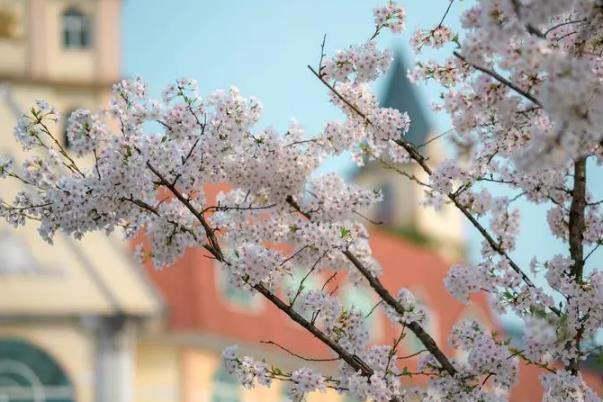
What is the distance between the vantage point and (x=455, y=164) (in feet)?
14.9

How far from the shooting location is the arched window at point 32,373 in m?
16.0

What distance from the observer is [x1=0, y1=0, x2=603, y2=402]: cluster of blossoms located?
413cm

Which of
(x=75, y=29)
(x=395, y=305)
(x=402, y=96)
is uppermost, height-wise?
(x=402, y=96)

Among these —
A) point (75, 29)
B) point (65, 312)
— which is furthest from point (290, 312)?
point (75, 29)

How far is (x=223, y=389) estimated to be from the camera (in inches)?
697

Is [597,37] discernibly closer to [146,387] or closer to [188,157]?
[188,157]

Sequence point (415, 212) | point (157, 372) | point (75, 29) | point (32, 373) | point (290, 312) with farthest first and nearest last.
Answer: point (415, 212), point (75, 29), point (157, 372), point (32, 373), point (290, 312)

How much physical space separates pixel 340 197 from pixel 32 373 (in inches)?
475

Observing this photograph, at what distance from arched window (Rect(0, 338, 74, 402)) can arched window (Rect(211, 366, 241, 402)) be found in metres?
2.30

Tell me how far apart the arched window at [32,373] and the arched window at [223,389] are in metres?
2.30

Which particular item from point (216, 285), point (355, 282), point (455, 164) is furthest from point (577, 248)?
point (216, 285)

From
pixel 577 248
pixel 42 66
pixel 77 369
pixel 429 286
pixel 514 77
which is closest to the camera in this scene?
pixel 514 77

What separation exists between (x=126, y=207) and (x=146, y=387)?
13.1 m

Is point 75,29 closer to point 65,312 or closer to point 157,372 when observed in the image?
point 65,312
